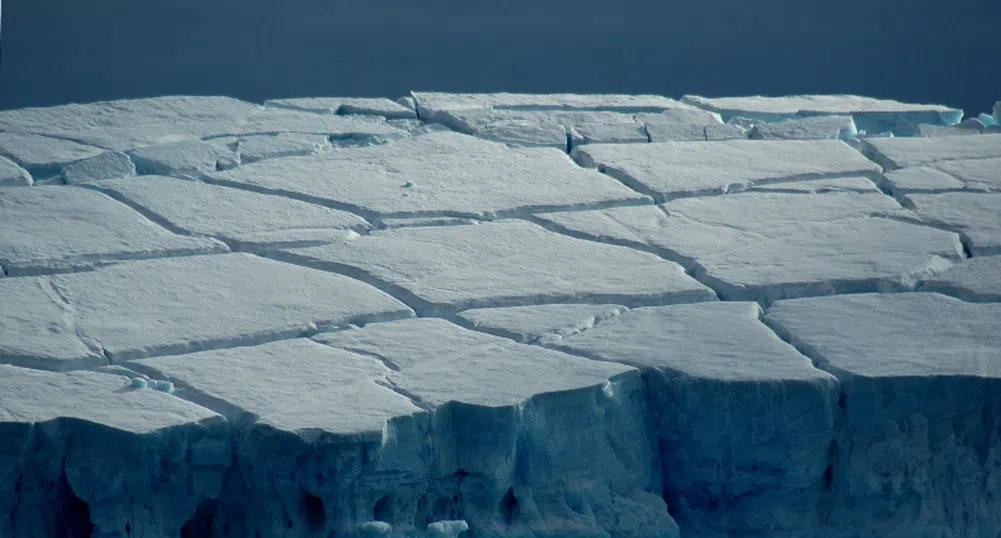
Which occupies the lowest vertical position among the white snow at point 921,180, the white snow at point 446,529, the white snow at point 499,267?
the white snow at point 446,529

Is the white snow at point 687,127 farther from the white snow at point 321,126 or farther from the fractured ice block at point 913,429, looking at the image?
the fractured ice block at point 913,429

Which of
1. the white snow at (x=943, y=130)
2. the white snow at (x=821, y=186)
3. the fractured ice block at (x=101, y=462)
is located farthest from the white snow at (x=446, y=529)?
the white snow at (x=943, y=130)

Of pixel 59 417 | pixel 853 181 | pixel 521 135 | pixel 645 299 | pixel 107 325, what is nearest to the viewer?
pixel 59 417

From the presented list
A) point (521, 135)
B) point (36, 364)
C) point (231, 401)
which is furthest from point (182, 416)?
point (521, 135)

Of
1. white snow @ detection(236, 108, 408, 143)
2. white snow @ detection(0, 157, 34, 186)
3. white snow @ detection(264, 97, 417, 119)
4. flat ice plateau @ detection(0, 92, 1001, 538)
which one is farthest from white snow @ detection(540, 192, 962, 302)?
white snow @ detection(0, 157, 34, 186)

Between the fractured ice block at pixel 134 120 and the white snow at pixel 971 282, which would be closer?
the white snow at pixel 971 282

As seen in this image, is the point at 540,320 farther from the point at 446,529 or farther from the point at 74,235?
the point at 74,235

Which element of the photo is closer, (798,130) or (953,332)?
(953,332)

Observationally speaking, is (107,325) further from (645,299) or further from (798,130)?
(798,130)
